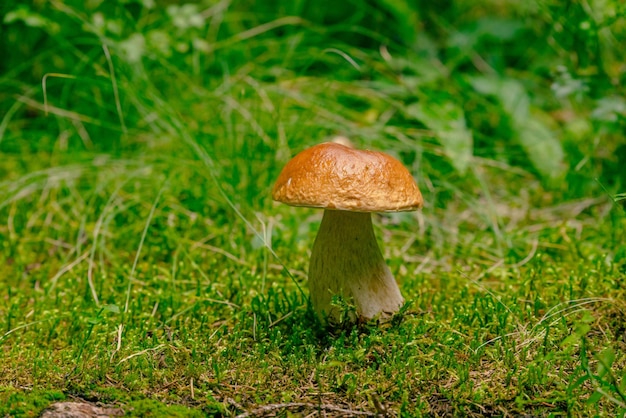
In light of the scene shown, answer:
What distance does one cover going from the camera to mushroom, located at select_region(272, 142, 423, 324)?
1.61 metres

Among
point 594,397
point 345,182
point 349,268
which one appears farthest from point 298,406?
point 594,397

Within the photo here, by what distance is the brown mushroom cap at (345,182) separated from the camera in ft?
5.26

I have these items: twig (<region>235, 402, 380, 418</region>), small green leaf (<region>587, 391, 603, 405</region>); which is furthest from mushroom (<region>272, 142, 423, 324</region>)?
small green leaf (<region>587, 391, 603, 405</region>)

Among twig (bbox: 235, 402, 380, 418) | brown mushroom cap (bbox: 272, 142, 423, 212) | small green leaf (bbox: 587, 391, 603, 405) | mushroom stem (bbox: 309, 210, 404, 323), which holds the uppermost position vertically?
brown mushroom cap (bbox: 272, 142, 423, 212)

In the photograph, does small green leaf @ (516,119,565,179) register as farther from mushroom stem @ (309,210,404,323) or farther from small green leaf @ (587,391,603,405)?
small green leaf @ (587,391,603,405)

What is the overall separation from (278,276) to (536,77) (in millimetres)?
2878

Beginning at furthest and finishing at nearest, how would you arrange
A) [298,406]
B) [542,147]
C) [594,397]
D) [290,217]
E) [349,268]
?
[542,147] < [290,217] < [349,268] < [298,406] < [594,397]

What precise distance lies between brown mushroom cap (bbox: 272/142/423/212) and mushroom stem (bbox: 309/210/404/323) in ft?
0.81

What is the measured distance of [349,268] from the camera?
1.88 meters

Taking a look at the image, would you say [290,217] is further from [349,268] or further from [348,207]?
[348,207]

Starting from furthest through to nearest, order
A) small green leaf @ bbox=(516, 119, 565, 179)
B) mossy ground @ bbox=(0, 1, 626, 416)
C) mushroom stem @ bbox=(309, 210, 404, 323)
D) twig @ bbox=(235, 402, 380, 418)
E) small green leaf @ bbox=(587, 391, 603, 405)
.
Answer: small green leaf @ bbox=(516, 119, 565, 179) → mushroom stem @ bbox=(309, 210, 404, 323) → mossy ground @ bbox=(0, 1, 626, 416) → twig @ bbox=(235, 402, 380, 418) → small green leaf @ bbox=(587, 391, 603, 405)

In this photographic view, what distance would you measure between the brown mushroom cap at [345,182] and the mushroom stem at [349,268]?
246mm

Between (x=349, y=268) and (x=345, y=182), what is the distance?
15.0 inches

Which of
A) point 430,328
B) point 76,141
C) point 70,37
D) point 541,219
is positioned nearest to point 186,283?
point 430,328
